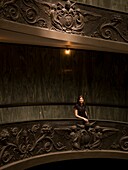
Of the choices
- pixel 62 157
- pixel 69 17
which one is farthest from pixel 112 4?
pixel 62 157

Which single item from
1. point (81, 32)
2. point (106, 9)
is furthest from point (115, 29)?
point (81, 32)

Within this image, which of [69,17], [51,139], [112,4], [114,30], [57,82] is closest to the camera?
[69,17]

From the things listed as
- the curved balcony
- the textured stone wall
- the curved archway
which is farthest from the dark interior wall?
the textured stone wall

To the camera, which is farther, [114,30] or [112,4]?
[112,4]

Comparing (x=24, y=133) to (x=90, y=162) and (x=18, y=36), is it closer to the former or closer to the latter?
(x=18, y=36)

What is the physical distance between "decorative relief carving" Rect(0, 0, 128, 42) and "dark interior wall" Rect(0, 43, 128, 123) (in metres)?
1.36

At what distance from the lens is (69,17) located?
626cm

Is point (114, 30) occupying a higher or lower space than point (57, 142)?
higher

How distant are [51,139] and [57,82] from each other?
65.3 inches

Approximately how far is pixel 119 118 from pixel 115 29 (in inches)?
104

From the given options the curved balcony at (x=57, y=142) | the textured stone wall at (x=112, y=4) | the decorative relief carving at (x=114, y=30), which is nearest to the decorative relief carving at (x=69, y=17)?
the decorative relief carving at (x=114, y=30)

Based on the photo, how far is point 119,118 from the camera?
26.7ft

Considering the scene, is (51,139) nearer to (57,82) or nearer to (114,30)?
(57,82)

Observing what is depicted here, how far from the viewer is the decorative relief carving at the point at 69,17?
5405 millimetres
